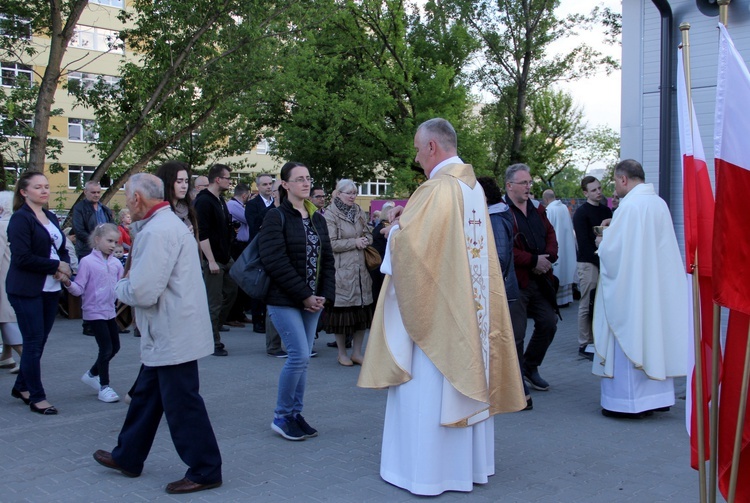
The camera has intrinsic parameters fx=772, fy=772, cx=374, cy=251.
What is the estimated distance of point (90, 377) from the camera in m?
6.95

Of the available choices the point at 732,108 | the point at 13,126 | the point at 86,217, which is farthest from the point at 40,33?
the point at 732,108

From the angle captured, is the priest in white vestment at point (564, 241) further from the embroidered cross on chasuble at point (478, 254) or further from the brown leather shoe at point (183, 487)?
the brown leather shoe at point (183, 487)

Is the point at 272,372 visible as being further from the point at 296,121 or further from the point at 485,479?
the point at 296,121

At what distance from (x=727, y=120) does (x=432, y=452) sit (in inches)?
96.5

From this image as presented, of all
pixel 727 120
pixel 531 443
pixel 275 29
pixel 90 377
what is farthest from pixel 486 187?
pixel 275 29

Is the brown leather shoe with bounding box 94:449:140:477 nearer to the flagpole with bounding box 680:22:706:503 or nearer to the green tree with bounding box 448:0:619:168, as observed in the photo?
the flagpole with bounding box 680:22:706:503

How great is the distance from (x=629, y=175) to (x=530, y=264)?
110 cm

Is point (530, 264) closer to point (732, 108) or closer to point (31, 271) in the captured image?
point (732, 108)

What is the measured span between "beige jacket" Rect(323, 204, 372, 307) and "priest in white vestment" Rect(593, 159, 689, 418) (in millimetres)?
2920

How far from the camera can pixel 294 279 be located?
5344mm

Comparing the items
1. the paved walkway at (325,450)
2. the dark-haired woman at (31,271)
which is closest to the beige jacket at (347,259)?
the paved walkway at (325,450)

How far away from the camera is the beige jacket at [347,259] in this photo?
327 inches

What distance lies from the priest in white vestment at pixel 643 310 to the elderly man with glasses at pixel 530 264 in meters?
0.63

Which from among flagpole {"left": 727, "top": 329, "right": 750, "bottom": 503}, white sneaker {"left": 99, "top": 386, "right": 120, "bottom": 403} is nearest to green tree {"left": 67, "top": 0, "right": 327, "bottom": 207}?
white sneaker {"left": 99, "top": 386, "right": 120, "bottom": 403}
